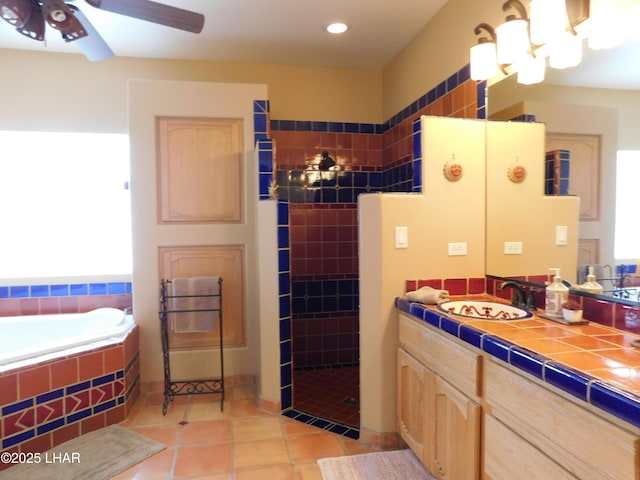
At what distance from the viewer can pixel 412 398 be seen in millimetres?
1938

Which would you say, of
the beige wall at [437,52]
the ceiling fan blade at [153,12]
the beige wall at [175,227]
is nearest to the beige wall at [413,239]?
the beige wall at [437,52]

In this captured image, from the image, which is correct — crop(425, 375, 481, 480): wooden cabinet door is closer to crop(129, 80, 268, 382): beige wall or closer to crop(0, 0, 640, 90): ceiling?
crop(129, 80, 268, 382): beige wall

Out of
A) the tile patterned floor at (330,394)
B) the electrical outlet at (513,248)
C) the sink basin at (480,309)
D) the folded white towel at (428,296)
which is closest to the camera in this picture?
the sink basin at (480,309)

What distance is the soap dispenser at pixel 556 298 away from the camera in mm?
1613

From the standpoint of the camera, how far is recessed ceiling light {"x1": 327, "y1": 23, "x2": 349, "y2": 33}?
278 cm

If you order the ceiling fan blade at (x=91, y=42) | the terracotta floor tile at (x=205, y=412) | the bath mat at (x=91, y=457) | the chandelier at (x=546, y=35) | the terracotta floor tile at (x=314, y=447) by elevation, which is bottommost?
the terracotta floor tile at (x=205, y=412)

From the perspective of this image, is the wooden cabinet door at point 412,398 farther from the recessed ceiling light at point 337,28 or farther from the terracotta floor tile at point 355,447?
the recessed ceiling light at point 337,28

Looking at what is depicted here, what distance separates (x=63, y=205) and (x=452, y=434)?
11.1ft

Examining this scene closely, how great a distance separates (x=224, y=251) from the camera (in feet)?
10.0

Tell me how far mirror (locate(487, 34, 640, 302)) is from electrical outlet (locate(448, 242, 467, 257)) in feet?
1.86

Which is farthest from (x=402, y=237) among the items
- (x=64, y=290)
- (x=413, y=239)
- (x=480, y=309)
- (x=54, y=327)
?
(x=64, y=290)

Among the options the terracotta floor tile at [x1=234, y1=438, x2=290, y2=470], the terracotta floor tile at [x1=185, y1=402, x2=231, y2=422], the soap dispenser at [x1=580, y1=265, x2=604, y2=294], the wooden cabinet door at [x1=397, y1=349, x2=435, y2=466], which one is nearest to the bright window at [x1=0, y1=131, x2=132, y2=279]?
the terracotta floor tile at [x1=185, y1=402, x2=231, y2=422]

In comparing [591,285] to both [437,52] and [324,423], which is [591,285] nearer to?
[324,423]

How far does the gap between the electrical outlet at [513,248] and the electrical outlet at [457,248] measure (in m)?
0.21
